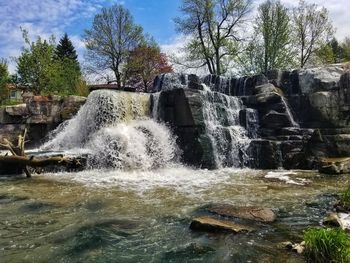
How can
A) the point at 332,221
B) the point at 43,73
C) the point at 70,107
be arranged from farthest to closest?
the point at 43,73, the point at 70,107, the point at 332,221

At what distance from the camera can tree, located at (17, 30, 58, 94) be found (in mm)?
33844

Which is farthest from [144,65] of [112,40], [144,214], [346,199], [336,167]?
[346,199]

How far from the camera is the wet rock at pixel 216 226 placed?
275 inches

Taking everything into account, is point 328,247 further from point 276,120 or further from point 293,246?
point 276,120

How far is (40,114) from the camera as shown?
74.4ft

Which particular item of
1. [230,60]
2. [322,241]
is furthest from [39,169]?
[230,60]

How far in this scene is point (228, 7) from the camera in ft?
116

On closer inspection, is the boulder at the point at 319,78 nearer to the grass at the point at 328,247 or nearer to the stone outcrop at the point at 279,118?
the stone outcrop at the point at 279,118

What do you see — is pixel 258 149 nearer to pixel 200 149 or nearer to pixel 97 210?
pixel 200 149

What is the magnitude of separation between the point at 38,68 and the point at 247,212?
102 feet

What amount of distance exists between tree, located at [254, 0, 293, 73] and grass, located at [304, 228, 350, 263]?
1253 inches

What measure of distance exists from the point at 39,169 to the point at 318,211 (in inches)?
433

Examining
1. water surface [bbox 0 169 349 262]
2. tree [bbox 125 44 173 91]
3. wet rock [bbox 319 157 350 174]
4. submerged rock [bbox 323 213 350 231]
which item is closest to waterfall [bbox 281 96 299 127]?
wet rock [bbox 319 157 350 174]

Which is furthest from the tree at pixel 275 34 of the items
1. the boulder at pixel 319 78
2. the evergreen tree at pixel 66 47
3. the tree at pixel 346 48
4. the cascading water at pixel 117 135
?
the evergreen tree at pixel 66 47
